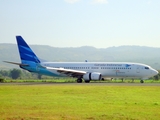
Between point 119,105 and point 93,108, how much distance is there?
233 cm

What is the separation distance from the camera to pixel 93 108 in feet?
71.6

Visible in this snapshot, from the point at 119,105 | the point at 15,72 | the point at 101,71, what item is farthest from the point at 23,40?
the point at 15,72

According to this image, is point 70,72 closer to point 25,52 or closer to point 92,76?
point 92,76

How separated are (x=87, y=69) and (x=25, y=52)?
11462 millimetres

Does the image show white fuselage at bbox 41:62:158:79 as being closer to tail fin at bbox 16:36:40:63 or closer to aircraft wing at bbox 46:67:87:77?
aircraft wing at bbox 46:67:87:77

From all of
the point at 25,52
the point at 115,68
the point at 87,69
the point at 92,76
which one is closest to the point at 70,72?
the point at 87,69

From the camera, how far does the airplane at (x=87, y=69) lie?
198ft

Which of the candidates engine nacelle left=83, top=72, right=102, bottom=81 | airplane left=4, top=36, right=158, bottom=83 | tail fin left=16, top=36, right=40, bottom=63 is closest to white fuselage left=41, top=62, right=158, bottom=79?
airplane left=4, top=36, right=158, bottom=83

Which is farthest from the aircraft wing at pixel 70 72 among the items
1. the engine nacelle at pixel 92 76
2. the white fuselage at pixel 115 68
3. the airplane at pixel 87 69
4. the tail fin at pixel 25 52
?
the tail fin at pixel 25 52

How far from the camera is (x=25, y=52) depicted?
64.9 m

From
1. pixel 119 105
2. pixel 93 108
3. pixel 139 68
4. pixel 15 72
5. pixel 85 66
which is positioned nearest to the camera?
pixel 93 108

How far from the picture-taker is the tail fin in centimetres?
6474

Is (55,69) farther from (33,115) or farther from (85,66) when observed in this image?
(33,115)

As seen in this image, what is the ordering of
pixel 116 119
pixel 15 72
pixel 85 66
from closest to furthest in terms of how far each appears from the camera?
pixel 116 119 → pixel 85 66 → pixel 15 72
